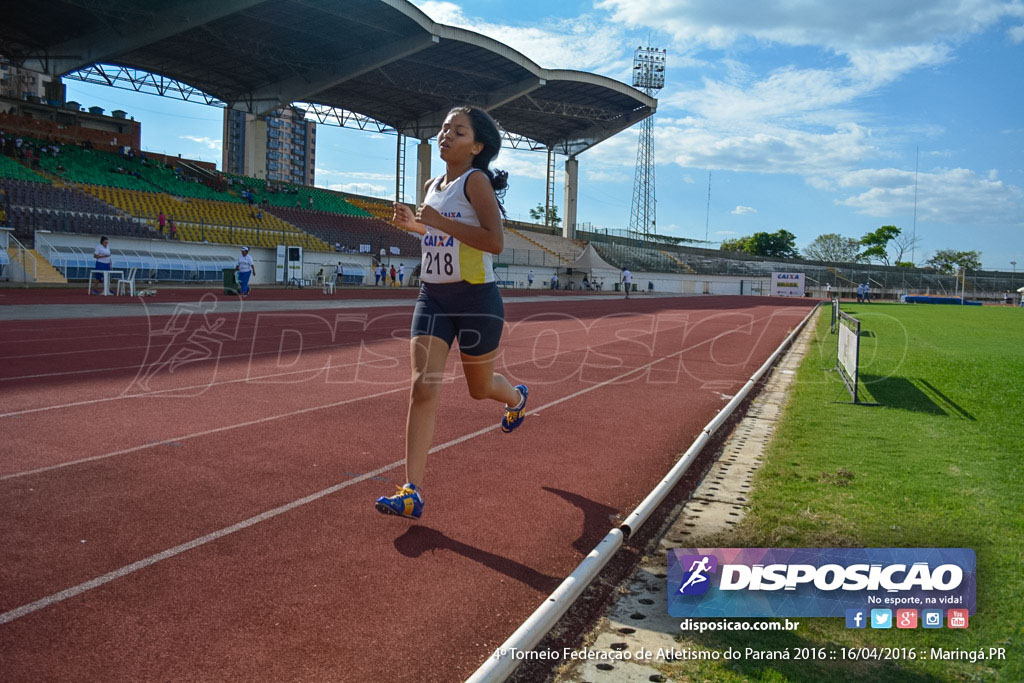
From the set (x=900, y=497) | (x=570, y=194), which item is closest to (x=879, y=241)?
(x=570, y=194)

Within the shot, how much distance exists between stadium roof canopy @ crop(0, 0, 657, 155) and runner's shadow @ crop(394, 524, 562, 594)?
Answer: 33224 millimetres

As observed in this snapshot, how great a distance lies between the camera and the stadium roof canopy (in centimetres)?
3384

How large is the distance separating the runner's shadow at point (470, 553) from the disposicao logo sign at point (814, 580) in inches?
22.8

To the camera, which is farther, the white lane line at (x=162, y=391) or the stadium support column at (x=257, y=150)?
the stadium support column at (x=257, y=150)

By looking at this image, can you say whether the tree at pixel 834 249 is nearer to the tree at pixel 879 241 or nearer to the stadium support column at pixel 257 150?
the tree at pixel 879 241

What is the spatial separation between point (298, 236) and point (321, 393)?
32.4 meters

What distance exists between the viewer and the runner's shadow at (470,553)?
10.5 ft

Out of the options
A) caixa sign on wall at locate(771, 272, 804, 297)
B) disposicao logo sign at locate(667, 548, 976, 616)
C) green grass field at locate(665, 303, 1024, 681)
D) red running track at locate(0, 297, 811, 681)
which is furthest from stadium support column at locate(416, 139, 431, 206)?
disposicao logo sign at locate(667, 548, 976, 616)

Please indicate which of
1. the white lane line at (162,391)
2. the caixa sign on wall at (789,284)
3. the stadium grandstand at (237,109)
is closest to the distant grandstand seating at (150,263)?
the stadium grandstand at (237,109)

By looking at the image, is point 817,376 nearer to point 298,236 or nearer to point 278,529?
point 278,529

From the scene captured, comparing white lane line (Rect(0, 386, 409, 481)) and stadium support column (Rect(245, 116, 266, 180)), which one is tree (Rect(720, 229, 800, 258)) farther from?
white lane line (Rect(0, 386, 409, 481))

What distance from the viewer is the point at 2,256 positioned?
72.5 ft

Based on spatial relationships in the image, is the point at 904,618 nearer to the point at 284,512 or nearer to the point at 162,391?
the point at 284,512

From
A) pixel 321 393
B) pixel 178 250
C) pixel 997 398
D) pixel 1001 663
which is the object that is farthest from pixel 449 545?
pixel 178 250
